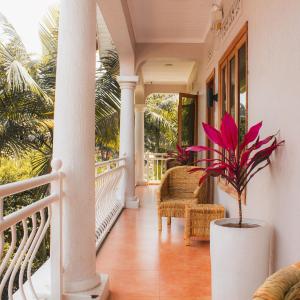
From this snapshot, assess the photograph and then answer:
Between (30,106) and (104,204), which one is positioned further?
(30,106)

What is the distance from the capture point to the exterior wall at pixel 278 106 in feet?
7.48

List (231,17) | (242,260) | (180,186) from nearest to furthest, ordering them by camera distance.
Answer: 1. (242,260)
2. (231,17)
3. (180,186)

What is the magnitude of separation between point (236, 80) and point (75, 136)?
2.25 meters

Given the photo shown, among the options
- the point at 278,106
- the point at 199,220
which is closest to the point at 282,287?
the point at 278,106

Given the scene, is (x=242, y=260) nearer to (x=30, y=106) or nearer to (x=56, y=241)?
(x=56, y=241)

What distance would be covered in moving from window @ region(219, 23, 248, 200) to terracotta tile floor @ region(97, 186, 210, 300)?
2.79ft

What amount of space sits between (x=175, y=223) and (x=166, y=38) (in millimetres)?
3414

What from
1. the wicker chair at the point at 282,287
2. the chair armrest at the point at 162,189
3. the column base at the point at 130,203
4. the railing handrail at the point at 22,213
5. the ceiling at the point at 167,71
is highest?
the ceiling at the point at 167,71

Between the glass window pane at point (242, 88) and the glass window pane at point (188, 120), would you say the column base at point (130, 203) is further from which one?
the glass window pane at point (242, 88)

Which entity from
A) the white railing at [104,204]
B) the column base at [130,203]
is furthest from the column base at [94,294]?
the column base at [130,203]

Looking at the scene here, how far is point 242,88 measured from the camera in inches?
154

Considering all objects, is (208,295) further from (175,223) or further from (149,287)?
(175,223)

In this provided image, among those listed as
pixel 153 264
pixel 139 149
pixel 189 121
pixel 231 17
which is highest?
pixel 231 17

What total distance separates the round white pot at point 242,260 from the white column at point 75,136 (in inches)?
33.7
